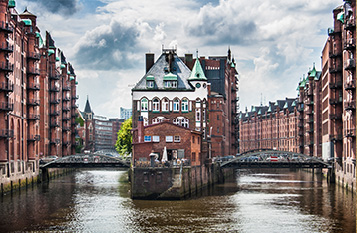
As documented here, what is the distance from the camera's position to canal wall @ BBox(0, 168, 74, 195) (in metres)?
72.6

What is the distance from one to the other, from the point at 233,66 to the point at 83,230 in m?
118

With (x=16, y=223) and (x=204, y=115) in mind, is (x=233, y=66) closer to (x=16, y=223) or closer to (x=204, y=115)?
(x=204, y=115)

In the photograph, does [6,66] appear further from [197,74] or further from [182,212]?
[197,74]

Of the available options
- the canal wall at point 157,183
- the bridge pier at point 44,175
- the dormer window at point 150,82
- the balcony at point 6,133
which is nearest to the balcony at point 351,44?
the canal wall at point 157,183

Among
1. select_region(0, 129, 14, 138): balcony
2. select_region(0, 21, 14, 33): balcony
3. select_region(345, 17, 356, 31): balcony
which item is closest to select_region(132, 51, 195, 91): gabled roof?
select_region(0, 129, 14, 138): balcony

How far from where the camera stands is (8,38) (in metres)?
76.1

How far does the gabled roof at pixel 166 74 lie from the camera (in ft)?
→ 317

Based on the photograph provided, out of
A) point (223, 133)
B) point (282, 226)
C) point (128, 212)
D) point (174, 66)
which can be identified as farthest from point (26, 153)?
point (223, 133)

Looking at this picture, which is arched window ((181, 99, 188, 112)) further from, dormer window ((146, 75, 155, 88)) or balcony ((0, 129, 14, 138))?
balcony ((0, 129, 14, 138))

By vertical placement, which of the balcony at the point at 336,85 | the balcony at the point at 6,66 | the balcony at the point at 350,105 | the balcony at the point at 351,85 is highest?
the balcony at the point at 6,66

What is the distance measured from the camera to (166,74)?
320 ft

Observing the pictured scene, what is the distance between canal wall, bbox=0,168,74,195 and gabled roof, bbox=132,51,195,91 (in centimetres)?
1946

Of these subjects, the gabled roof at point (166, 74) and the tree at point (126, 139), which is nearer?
the gabled roof at point (166, 74)

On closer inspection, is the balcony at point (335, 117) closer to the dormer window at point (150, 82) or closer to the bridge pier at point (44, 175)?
the dormer window at point (150, 82)
